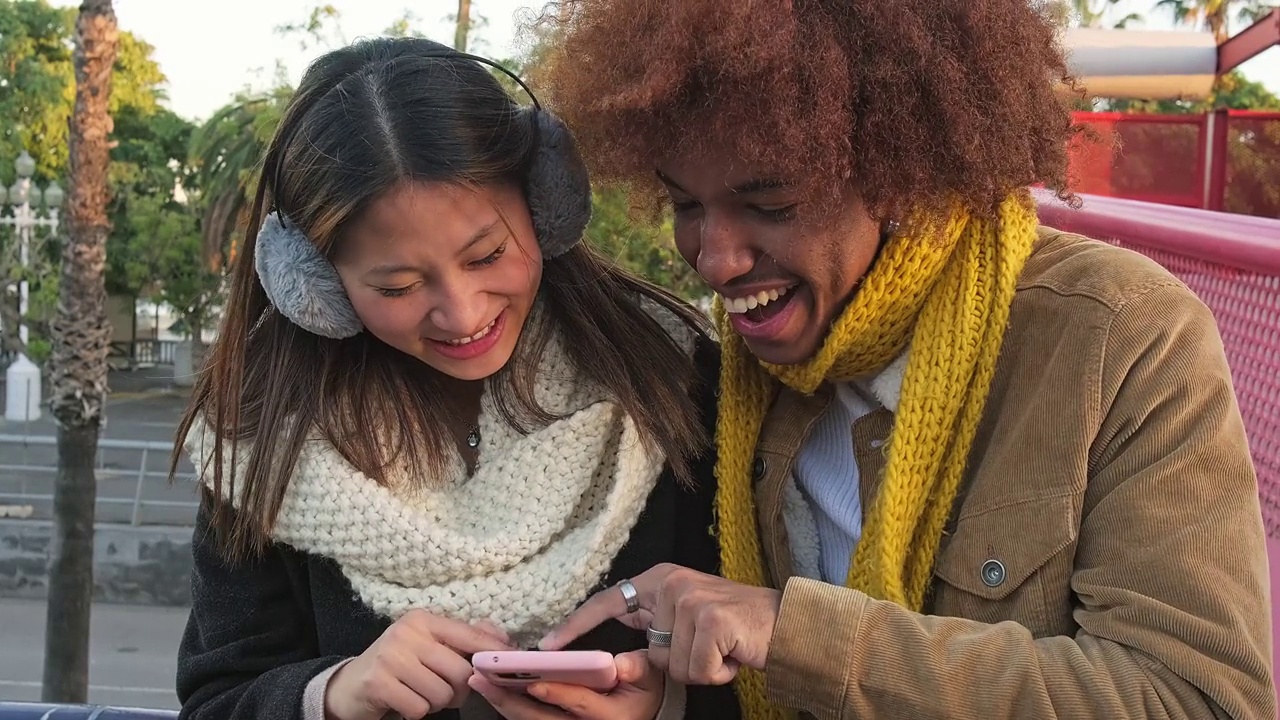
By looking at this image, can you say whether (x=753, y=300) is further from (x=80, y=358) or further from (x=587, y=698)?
(x=80, y=358)

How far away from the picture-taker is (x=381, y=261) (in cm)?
211

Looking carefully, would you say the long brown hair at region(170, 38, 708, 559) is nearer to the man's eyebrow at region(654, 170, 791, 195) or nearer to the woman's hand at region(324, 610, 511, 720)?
the woman's hand at region(324, 610, 511, 720)

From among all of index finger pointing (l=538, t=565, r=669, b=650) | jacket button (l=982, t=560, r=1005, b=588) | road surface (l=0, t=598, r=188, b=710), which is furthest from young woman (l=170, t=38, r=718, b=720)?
road surface (l=0, t=598, r=188, b=710)

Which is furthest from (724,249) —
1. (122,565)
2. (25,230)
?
(25,230)

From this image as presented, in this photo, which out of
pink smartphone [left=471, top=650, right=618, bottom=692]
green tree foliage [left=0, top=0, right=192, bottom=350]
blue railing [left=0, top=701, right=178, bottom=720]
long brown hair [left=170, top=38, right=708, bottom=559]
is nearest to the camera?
pink smartphone [left=471, top=650, right=618, bottom=692]

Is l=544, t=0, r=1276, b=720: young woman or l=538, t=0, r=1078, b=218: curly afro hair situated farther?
l=538, t=0, r=1078, b=218: curly afro hair

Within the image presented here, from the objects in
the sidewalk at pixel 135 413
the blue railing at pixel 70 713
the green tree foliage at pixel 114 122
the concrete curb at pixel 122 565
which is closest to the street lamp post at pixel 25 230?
the sidewalk at pixel 135 413

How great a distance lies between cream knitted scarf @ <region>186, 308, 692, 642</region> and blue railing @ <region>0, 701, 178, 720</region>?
0.58m

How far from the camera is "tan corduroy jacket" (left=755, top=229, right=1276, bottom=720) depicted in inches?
66.0

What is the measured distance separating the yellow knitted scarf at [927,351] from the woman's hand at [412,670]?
0.65 m

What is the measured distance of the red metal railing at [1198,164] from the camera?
591 centimetres

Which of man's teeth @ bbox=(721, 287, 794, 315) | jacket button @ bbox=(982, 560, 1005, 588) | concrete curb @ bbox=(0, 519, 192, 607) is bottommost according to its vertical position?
concrete curb @ bbox=(0, 519, 192, 607)

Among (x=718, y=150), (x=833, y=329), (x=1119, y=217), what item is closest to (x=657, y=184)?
(x=718, y=150)

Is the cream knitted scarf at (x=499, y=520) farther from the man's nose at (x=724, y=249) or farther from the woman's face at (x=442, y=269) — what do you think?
the man's nose at (x=724, y=249)
